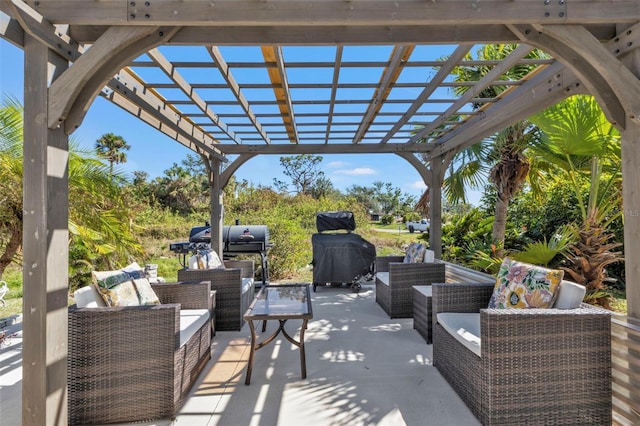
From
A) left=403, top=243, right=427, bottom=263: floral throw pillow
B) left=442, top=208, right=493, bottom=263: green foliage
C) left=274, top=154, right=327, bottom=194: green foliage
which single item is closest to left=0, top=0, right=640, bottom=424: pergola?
left=403, top=243, right=427, bottom=263: floral throw pillow

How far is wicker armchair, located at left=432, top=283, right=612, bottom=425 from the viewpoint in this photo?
2064 millimetres

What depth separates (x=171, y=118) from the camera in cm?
418

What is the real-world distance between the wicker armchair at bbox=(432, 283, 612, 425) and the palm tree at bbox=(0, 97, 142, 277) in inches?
158

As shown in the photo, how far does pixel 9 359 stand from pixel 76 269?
1869mm

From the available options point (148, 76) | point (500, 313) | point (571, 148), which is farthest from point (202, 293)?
point (571, 148)

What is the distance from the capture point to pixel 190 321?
279cm

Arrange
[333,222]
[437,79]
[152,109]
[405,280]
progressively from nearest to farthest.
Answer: [437,79]
[152,109]
[405,280]
[333,222]

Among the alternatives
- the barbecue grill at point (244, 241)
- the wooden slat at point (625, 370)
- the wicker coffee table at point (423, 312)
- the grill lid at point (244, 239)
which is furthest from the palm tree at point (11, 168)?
the wooden slat at point (625, 370)

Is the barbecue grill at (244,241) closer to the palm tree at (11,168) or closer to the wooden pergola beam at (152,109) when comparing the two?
the wooden pergola beam at (152,109)

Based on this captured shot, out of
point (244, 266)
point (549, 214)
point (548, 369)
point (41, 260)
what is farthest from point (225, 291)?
point (549, 214)

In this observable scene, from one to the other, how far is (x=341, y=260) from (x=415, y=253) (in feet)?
4.80

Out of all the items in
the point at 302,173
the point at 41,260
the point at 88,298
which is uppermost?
the point at 302,173

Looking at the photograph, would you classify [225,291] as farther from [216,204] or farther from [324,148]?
[324,148]

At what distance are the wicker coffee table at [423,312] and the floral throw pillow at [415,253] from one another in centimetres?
A: 91
